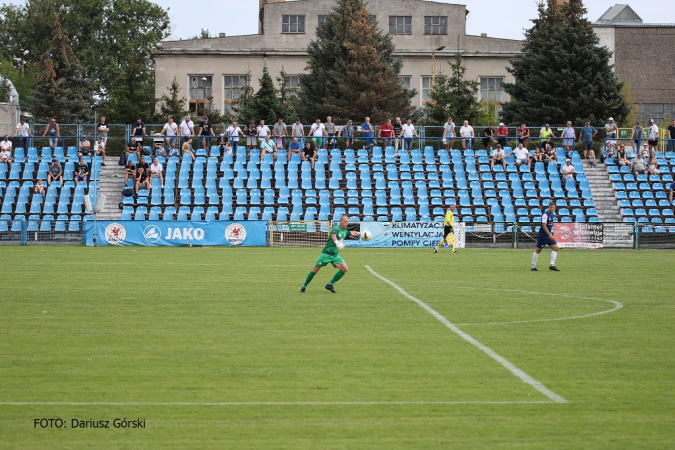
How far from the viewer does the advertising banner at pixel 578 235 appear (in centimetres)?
3606

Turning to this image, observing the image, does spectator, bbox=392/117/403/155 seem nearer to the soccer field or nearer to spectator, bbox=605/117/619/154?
spectator, bbox=605/117/619/154

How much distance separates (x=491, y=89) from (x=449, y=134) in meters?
30.5

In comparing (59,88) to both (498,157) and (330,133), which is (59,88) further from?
(498,157)

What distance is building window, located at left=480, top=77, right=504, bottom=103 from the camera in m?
73.2

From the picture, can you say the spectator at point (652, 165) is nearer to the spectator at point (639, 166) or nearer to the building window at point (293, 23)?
the spectator at point (639, 166)

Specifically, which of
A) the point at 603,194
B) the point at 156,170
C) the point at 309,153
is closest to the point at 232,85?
the point at 309,153

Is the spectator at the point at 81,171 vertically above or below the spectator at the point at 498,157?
below

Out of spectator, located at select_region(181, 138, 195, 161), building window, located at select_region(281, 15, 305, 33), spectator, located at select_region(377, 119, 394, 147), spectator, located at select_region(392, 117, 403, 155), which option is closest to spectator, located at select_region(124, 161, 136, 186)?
spectator, located at select_region(181, 138, 195, 161)

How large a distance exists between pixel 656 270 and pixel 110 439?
20836 mm

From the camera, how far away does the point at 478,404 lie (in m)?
8.66

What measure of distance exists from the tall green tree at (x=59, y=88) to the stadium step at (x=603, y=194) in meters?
41.5

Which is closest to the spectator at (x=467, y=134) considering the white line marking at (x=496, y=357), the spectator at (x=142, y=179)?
the spectator at (x=142, y=179)

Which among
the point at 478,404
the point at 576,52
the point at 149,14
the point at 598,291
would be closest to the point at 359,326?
the point at 478,404

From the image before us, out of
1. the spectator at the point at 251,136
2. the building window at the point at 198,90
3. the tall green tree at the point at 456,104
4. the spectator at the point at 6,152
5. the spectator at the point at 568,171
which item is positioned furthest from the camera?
the building window at the point at 198,90
